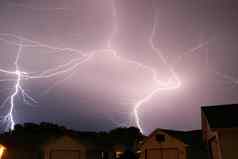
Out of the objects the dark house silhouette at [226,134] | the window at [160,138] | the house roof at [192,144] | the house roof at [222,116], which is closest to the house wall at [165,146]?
the window at [160,138]

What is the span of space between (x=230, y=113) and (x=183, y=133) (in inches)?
222

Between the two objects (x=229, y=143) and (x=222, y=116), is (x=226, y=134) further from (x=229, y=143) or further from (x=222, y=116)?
(x=222, y=116)

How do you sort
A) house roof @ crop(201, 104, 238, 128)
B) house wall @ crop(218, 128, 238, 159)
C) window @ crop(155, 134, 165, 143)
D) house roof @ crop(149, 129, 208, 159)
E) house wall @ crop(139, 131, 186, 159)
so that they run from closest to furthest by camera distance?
house wall @ crop(218, 128, 238, 159) → house roof @ crop(201, 104, 238, 128) → house wall @ crop(139, 131, 186, 159) → window @ crop(155, 134, 165, 143) → house roof @ crop(149, 129, 208, 159)

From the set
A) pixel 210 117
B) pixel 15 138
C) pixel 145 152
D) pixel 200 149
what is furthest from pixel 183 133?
Result: pixel 15 138

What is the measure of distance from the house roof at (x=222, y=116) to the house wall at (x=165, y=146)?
9.15 feet

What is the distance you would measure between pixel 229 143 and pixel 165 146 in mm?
5759

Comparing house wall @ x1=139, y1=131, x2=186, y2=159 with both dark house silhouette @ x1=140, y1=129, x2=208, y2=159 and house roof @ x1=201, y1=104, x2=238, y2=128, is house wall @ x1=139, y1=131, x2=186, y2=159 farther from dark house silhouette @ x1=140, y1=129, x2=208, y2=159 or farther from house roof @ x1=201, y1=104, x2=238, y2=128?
house roof @ x1=201, y1=104, x2=238, y2=128

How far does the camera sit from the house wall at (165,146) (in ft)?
60.1

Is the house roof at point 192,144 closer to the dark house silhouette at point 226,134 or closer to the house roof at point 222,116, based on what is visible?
the house roof at point 222,116

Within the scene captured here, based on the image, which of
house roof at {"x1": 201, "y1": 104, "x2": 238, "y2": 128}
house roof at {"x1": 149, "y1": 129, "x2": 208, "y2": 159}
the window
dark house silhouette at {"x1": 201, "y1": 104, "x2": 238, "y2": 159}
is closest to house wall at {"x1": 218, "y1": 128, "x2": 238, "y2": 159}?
dark house silhouette at {"x1": 201, "y1": 104, "x2": 238, "y2": 159}

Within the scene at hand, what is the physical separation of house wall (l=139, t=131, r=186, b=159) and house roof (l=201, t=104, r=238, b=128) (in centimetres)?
279

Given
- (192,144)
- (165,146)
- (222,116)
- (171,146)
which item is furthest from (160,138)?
(222,116)

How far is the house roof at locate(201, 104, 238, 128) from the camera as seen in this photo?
544 inches

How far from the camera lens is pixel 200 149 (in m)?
19.5
